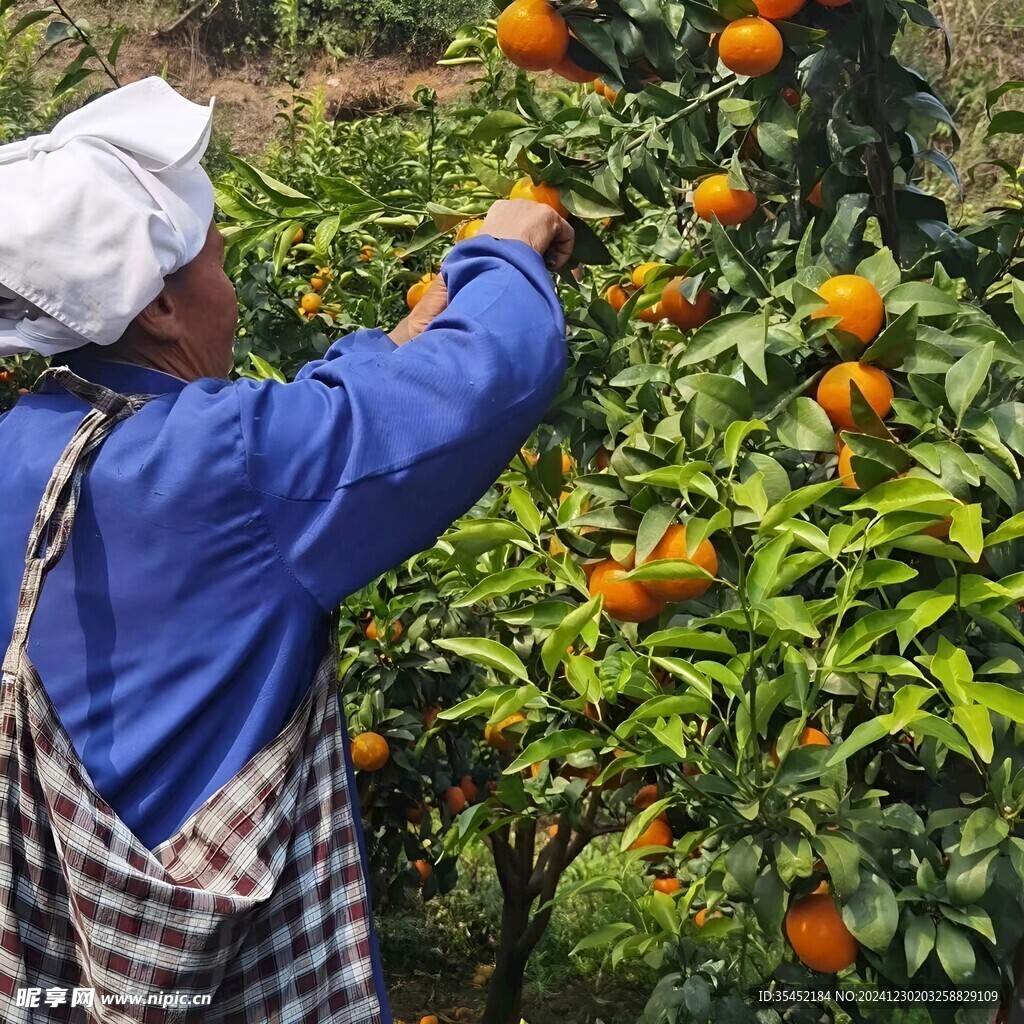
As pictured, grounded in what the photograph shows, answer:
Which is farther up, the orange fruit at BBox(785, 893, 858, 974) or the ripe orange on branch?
the orange fruit at BBox(785, 893, 858, 974)

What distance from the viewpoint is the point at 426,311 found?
1189 mm

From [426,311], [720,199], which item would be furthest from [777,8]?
[426,311]

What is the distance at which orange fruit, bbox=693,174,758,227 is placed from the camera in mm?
1373

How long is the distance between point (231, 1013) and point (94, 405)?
0.51 meters

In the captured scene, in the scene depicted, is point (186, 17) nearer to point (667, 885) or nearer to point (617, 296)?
point (617, 296)

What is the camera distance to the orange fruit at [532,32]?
50.1 inches

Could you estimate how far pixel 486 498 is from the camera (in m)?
2.08

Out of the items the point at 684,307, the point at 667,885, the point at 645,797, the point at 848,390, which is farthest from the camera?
the point at 667,885

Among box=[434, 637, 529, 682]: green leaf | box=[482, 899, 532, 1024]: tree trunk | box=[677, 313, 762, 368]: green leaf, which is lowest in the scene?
box=[482, 899, 532, 1024]: tree trunk

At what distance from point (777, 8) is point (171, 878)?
0.97m

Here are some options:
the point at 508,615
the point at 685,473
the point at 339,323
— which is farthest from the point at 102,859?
the point at 339,323

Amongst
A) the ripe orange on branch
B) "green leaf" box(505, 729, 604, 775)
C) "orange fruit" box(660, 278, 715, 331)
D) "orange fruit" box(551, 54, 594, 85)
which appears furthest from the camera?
the ripe orange on branch

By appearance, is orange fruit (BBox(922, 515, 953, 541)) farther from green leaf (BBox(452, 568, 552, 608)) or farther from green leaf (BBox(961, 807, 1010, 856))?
green leaf (BBox(452, 568, 552, 608))

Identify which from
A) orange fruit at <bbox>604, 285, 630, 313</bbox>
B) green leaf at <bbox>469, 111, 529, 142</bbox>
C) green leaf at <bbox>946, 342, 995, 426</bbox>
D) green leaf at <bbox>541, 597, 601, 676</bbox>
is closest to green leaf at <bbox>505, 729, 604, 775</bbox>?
green leaf at <bbox>541, 597, 601, 676</bbox>
